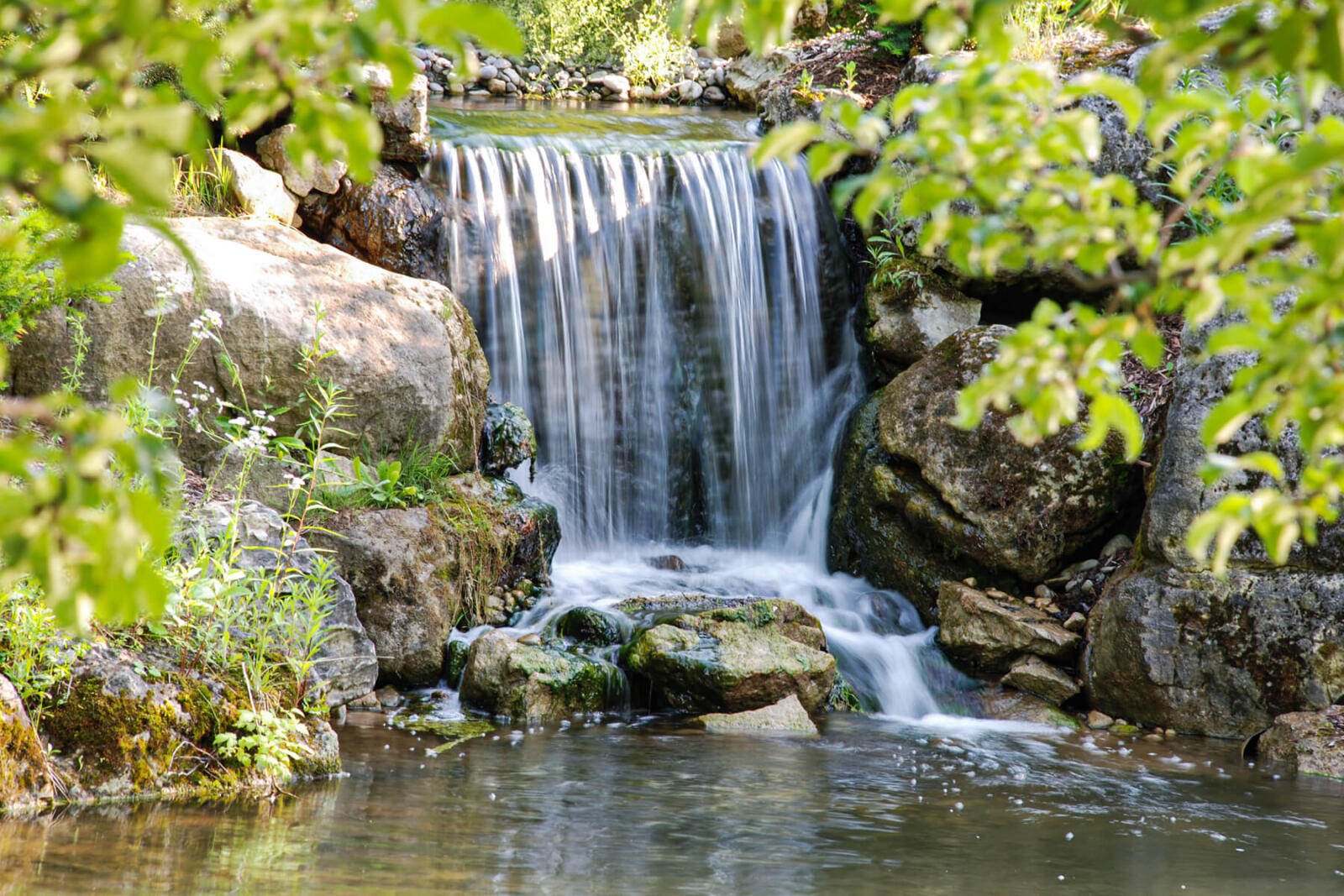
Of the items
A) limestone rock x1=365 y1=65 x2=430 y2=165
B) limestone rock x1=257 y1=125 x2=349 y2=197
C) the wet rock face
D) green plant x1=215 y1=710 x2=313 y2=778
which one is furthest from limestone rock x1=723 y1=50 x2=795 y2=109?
green plant x1=215 y1=710 x2=313 y2=778

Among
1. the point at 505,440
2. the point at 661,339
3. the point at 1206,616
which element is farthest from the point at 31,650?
the point at 661,339

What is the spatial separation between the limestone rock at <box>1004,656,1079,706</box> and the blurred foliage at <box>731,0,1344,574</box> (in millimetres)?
5707

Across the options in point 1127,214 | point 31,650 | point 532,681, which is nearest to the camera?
point 1127,214

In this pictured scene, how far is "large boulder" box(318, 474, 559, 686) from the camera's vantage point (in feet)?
21.3

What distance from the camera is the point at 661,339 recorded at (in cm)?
969

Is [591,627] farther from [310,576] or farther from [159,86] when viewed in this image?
[159,86]

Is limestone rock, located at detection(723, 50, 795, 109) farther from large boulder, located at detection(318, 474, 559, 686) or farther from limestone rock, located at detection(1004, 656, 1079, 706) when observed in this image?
limestone rock, located at detection(1004, 656, 1079, 706)

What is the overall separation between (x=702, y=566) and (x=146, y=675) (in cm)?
518

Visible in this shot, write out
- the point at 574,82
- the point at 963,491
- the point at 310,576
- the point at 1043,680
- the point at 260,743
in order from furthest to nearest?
the point at 574,82 → the point at 963,491 → the point at 1043,680 → the point at 310,576 → the point at 260,743

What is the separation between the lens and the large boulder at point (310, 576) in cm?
505

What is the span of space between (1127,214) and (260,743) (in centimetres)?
396

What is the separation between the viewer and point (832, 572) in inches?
349

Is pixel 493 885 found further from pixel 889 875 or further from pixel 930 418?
pixel 930 418

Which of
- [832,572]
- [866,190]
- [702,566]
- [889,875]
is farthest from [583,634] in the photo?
[866,190]
